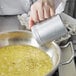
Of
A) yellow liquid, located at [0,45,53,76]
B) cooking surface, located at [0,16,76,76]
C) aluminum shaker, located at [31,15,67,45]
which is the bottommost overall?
cooking surface, located at [0,16,76,76]

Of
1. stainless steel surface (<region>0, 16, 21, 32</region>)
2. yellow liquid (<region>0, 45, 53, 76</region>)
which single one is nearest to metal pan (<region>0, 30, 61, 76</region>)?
yellow liquid (<region>0, 45, 53, 76</region>)

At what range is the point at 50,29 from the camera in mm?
660

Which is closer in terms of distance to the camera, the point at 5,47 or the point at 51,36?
the point at 51,36

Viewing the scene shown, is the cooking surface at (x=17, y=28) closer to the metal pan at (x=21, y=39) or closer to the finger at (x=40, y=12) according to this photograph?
the metal pan at (x=21, y=39)

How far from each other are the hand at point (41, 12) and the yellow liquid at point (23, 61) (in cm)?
10

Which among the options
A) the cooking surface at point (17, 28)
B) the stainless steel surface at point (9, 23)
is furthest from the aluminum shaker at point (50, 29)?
the stainless steel surface at point (9, 23)

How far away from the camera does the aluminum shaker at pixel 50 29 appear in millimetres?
660

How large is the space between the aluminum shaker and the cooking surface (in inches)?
8.3

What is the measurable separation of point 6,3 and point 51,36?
0.58 metres

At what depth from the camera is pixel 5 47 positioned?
806mm

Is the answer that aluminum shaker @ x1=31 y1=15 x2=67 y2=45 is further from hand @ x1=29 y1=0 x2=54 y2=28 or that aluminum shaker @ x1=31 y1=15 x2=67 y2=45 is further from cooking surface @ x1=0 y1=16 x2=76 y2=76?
cooking surface @ x1=0 y1=16 x2=76 y2=76

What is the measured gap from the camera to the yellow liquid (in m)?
0.68

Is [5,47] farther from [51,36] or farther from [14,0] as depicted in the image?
[14,0]

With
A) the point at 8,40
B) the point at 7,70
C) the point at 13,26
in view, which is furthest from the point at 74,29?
the point at 7,70
